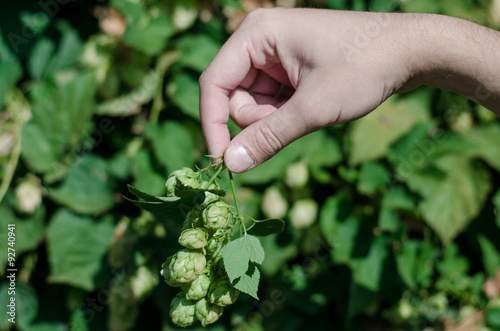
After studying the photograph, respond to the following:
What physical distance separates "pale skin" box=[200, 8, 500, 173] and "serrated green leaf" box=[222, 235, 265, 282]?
185mm

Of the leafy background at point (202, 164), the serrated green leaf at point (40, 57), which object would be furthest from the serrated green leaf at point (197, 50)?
the serrated green leaf at point (40, 57)

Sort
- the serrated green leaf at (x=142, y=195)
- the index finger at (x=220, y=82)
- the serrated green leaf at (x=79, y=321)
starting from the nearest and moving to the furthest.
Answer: the serrated green leaf at (x=142, y=195) < the index finger at (x=220, y=82) < the serrated green leaf at (x=79, y=321)

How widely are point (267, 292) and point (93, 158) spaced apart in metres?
0.98

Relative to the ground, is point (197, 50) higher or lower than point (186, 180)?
lower

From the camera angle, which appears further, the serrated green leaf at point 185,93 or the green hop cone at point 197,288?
the serrated green leaf at point 185,93

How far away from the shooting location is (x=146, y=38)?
1709 mm

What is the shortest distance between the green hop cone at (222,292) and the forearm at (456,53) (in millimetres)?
686

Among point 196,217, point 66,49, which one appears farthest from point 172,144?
point 196,217

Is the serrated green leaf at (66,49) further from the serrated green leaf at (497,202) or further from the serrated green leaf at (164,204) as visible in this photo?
the serrated green leaf at (497,202)

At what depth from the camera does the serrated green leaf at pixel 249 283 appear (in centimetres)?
81

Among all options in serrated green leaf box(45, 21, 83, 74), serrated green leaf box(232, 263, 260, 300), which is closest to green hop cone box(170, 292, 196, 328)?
serrated green leaf box(232, 263, 260, 300)

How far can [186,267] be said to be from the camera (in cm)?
80

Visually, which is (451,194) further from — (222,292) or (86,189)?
(86,189)

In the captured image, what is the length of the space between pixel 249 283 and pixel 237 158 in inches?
10.9
